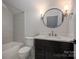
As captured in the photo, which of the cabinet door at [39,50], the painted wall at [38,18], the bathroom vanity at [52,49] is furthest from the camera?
the cabinet door at [39,50]

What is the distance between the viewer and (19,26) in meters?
2.71

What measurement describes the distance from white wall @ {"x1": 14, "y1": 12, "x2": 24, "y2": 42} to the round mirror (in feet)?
2.24

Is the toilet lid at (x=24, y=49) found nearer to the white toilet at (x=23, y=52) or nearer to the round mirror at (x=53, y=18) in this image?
the white toilet at (x=23, y=52)

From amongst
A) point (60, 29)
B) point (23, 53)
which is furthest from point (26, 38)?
point (60, 29)

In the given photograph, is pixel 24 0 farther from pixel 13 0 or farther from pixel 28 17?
pixel 28 17

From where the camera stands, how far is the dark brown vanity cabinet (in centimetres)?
215

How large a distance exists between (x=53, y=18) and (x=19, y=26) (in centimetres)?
106

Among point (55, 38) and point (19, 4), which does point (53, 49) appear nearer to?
point (55, 38)

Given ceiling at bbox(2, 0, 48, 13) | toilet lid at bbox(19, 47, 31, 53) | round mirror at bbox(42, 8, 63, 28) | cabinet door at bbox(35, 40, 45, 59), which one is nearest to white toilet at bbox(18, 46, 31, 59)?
toilet lid at bbox(19, 47, 31, 53)

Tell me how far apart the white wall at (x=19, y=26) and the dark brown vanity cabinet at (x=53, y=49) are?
1.61 ft

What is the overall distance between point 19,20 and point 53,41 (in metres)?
1.23

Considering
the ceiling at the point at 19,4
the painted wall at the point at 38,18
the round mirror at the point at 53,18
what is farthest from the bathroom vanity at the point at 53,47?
the ceiling at the point at 19,4

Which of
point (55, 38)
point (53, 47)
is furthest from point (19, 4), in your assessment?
point (53, 47)

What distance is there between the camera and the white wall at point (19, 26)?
8.74ft
